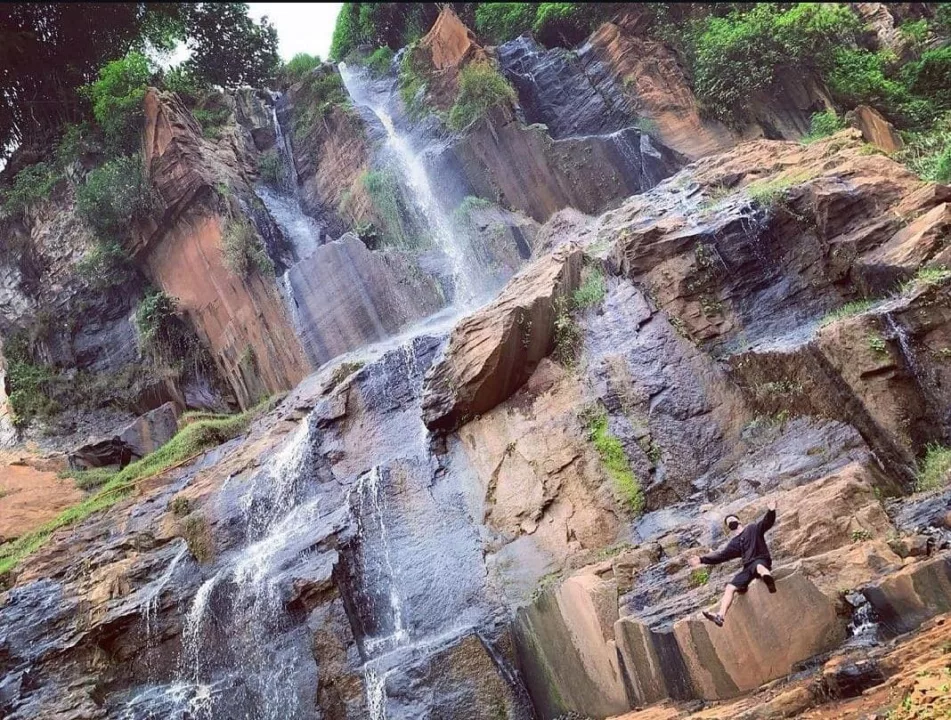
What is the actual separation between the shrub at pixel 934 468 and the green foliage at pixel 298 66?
965 inches

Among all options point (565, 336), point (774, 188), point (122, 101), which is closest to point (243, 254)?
point (122, 101)

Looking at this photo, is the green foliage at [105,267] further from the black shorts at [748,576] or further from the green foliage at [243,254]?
the black shorts at [748,576]

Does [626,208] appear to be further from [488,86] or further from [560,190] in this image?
[488,86]

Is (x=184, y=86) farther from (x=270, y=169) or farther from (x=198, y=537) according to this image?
(x=198, y=537)

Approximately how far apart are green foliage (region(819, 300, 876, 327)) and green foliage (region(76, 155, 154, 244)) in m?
19.3

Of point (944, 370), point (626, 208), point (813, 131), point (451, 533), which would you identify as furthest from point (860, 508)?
point (813, 131)

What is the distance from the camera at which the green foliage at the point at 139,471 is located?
15.2m

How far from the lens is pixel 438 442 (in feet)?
40.8

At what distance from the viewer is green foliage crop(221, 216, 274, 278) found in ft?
67.5

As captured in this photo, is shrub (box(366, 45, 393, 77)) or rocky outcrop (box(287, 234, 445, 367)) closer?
rocky outcrop (box(287, 234, 445, 367))

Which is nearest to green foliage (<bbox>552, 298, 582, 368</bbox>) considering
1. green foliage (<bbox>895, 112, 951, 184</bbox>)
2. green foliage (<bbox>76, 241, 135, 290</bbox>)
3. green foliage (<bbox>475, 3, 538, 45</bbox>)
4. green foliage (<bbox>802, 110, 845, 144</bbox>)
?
green foliage (<bbox>895, 112, 951, 184</bbox>)

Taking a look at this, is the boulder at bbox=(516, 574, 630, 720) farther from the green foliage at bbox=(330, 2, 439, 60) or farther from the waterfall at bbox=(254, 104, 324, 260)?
the green foliage at bbox=(330, 2, 439, 60)

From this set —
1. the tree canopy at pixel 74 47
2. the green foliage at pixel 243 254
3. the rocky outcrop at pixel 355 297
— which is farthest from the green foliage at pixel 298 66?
the rocky outcrop at pixel 355 297

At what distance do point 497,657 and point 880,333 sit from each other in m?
6.47
